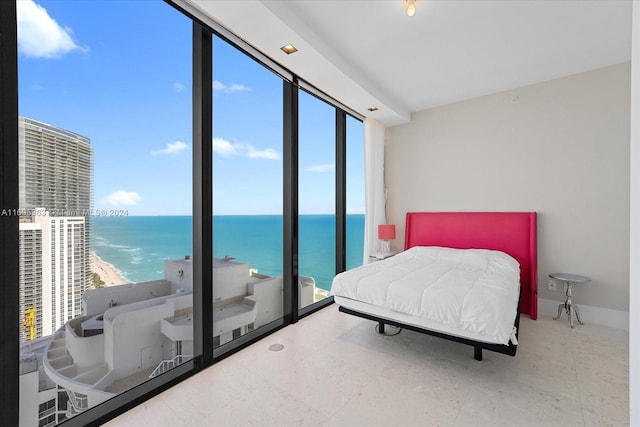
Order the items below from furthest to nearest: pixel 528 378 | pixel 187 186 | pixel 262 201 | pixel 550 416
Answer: pixel 262 201 < pixel 187 186 < pixel 528 378 < pixel 550 416

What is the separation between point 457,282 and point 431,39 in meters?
2.30

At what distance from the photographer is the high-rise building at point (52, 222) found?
1408 millimetres

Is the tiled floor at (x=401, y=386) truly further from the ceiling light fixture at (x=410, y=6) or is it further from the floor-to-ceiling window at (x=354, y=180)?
the ceiling light fixture at (x=410, y=6)

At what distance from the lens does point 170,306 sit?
7.42ft

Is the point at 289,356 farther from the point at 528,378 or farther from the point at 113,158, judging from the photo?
the point at 113,158

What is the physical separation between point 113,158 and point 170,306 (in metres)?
1.23

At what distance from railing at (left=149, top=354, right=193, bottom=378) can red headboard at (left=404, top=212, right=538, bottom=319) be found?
3314mm

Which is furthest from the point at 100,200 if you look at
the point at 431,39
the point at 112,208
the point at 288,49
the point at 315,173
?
the point at 315,173

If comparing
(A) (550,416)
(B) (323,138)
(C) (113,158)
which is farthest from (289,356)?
(B) (323,138)

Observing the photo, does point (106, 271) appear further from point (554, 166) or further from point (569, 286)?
point (554, 166)

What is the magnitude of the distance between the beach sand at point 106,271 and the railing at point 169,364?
793 millimetres

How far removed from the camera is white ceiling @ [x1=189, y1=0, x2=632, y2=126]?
2.18 metres

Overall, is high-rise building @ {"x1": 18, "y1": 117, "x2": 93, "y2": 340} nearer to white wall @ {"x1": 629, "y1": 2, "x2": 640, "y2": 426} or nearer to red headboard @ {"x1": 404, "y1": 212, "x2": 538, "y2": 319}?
white wall @ {"x1": 629, "y1": 2, "x2": 640, "y2": 426}

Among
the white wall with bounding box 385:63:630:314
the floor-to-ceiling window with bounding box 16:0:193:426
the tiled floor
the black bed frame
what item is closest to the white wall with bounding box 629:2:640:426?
the tiled floor
